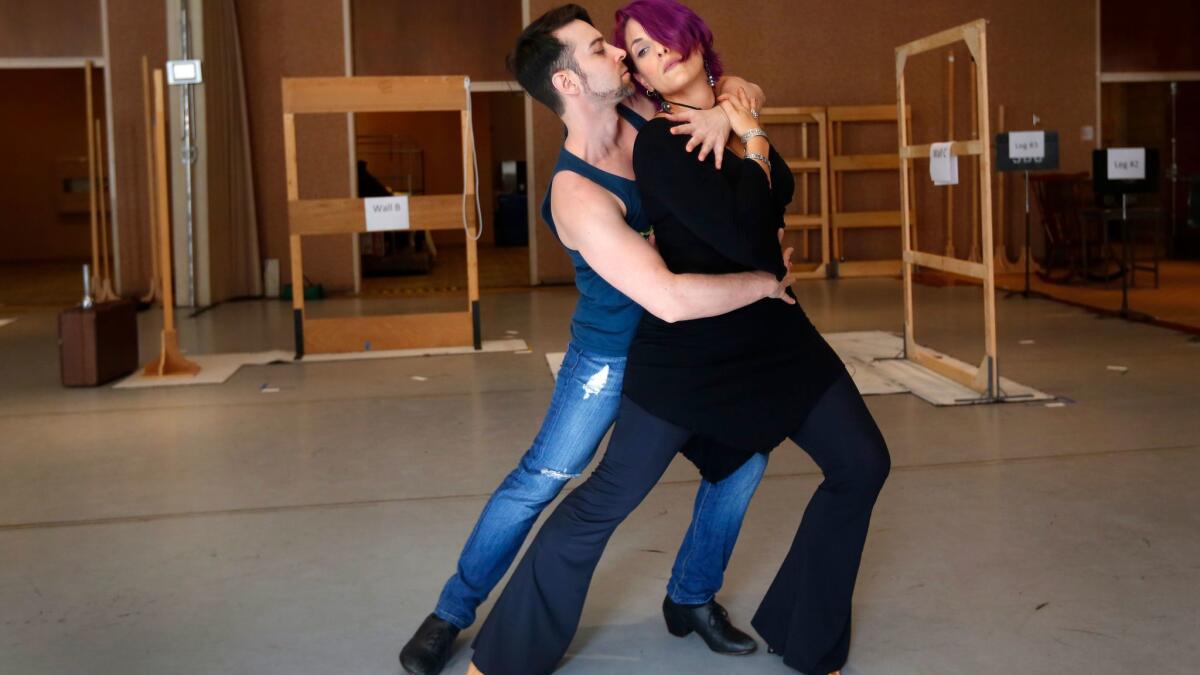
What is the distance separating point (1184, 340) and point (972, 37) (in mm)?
2795

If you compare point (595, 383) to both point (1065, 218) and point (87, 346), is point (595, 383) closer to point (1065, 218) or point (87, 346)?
point (87, 346)

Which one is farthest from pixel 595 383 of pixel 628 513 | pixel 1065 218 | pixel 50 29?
pixel 50 29

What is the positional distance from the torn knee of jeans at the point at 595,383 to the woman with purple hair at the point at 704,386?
0.07 metres

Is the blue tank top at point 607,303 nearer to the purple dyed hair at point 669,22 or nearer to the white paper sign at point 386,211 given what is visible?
the purple dyed hair at point 669,22

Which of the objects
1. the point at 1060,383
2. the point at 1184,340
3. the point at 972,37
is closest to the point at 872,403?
the point at 1060,383

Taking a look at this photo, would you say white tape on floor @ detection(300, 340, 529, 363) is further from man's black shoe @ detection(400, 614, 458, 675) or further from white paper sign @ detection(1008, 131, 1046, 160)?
man's black shoe @ detection(400, 614, 458, 675)

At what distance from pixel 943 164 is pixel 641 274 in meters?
3.73

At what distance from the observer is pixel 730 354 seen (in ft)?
7.88

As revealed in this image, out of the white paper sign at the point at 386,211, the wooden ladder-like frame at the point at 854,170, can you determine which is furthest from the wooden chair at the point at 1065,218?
the white paper sign at the point at 386,211

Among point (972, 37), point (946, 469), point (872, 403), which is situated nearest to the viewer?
point (946, 469)

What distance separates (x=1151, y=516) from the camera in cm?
379

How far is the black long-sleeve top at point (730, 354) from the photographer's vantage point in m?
2.35

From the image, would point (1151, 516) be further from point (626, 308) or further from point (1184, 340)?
point (1184, 340)

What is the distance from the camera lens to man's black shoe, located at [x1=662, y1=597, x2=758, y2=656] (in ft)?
9.23
